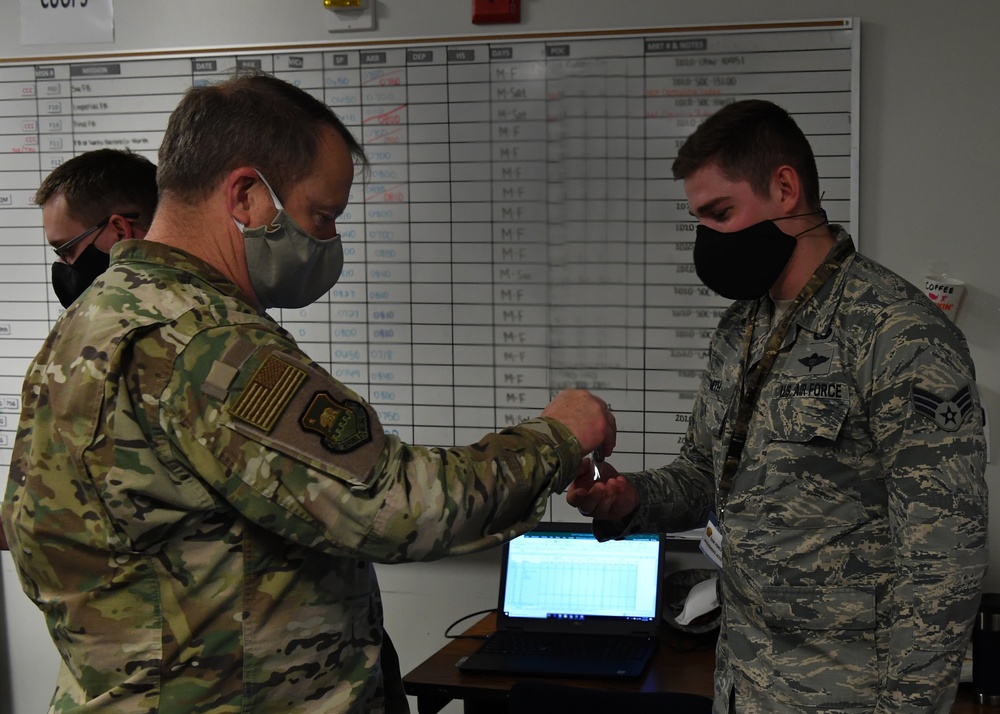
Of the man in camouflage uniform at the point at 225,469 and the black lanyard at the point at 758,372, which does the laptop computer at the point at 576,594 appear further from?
the man in camouflage uniform at the point at 225,469

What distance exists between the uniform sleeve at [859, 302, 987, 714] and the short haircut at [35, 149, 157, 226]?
169cm

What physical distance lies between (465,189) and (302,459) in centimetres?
177

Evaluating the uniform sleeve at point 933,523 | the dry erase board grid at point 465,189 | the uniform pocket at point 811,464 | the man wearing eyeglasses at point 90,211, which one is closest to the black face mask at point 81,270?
the man wearing eyeglasses at point 90,211

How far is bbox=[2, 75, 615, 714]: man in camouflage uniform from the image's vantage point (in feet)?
3.41

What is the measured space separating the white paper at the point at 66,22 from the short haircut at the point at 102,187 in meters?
0.98

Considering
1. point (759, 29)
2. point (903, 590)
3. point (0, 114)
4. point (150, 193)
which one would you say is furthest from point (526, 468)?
point (0, 114)

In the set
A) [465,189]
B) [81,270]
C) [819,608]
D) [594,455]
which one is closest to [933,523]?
[819,608]

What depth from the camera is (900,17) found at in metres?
2.40

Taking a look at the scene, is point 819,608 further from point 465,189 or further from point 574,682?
point 465,189

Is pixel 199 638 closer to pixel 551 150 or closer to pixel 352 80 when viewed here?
pixel 551 150

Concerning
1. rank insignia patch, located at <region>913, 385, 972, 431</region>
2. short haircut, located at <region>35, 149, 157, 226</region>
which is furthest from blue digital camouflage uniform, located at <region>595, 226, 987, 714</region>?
short haircut, located at <region>35, 149, 157, 226</region>

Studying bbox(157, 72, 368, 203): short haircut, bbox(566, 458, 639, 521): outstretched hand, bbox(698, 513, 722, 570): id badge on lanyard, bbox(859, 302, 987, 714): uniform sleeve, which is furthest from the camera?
bbox(698, 513, 722, 570): id badge on lanyard

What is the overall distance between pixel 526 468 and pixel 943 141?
185cm

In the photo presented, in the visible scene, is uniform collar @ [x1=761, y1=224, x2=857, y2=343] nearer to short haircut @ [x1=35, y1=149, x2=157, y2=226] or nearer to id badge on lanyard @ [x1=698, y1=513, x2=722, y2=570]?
id badge on lanyard @ [x1=698, y1=513, x2=722, y2=570]
